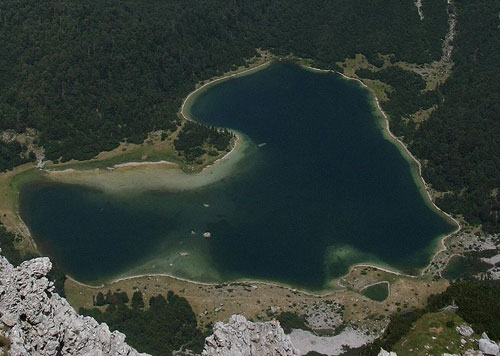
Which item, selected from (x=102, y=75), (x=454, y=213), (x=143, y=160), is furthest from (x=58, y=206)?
(x=454, y=213)

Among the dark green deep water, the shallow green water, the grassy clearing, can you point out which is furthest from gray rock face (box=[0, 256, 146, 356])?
the dark green deep water

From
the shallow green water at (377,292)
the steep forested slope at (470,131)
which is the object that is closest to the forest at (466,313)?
the shallow green water at (377,292)

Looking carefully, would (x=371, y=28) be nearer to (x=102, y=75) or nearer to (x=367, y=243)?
(x=102, y=75)

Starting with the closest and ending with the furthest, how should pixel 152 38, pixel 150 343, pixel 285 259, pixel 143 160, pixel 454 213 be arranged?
pixel 150 343 → pixel 285 259 → pixel 454 213 → pixel 143 160 → pixel 152 38

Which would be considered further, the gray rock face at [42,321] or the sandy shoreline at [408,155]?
the sandy shoreline at [408,155]

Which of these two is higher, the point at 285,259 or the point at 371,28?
the point at 371,28

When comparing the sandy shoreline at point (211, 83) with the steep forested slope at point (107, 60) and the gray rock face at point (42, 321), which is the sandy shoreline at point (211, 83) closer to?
the steep forested slope at point (107, 60)

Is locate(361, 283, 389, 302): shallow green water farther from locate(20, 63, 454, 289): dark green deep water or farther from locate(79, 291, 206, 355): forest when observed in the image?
locate(79, 291, 206, 355): forest
